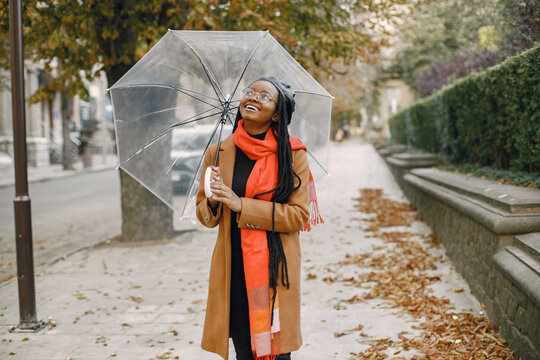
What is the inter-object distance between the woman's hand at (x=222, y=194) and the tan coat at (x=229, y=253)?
0.05 m

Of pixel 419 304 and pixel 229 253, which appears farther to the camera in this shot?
pixel 419 304

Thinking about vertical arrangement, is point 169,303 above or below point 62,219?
above

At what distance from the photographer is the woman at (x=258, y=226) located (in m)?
2.81

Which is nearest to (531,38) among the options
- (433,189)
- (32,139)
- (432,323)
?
(433,189)

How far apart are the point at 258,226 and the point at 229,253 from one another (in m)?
0.25

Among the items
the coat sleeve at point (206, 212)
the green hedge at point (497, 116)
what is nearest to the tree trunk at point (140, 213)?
the green hedge at point (497, 116)

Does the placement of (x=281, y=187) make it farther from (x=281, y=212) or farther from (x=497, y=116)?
(x=497, y=116)

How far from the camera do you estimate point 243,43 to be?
3516mm

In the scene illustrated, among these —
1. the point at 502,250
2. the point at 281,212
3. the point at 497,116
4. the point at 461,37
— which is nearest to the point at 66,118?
the point at 461,37

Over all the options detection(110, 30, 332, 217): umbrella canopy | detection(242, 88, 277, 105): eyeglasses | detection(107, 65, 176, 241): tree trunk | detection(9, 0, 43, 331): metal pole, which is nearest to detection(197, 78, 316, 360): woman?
detection(242, 88, 277, 105): eyeglasses

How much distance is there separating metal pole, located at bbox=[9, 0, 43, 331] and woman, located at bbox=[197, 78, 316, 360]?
2.46 meters

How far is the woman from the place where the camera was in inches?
110

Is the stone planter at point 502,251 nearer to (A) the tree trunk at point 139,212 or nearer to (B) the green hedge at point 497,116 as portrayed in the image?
(B) the green hedge at point 497,116

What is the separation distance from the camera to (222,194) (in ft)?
9.03
